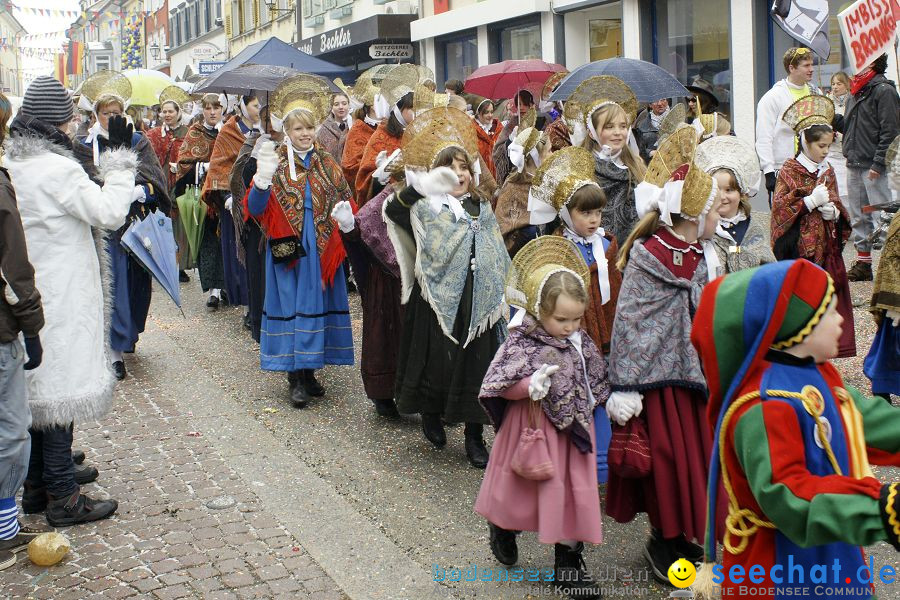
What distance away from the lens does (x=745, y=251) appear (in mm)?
4574

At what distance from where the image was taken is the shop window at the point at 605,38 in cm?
1845

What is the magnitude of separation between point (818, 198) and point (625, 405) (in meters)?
3.22

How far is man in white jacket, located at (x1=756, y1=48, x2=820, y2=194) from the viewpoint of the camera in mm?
9758

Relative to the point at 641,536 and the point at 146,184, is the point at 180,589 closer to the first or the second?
the point at 641,536

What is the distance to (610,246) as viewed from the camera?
5.12 meters

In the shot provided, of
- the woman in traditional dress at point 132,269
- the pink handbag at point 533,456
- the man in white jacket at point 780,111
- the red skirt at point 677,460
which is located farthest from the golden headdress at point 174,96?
the red skirt at point 677,460

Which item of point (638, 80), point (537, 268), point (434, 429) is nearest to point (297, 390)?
point (434, 429)

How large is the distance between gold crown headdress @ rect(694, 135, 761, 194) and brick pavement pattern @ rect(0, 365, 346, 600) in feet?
8.16

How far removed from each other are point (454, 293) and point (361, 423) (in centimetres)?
147

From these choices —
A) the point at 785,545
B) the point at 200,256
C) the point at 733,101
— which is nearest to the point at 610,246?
the point at 785,545

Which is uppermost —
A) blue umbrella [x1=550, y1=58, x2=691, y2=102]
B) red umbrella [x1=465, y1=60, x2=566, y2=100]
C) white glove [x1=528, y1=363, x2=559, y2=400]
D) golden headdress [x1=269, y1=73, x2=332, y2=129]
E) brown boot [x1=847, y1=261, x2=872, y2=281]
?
red umbrella [x1=465, y1=60, x2=566, y2=100]

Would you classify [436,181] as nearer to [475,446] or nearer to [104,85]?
[475,446]

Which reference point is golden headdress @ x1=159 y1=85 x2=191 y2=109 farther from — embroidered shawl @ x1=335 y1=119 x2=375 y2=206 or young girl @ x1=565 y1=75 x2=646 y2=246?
young girl @ x1=565 y1=75 x2=646 y2=246

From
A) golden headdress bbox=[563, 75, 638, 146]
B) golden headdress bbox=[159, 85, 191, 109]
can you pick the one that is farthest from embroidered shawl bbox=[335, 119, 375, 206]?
golden headdress bbox=[159, 85, 191, 109]
